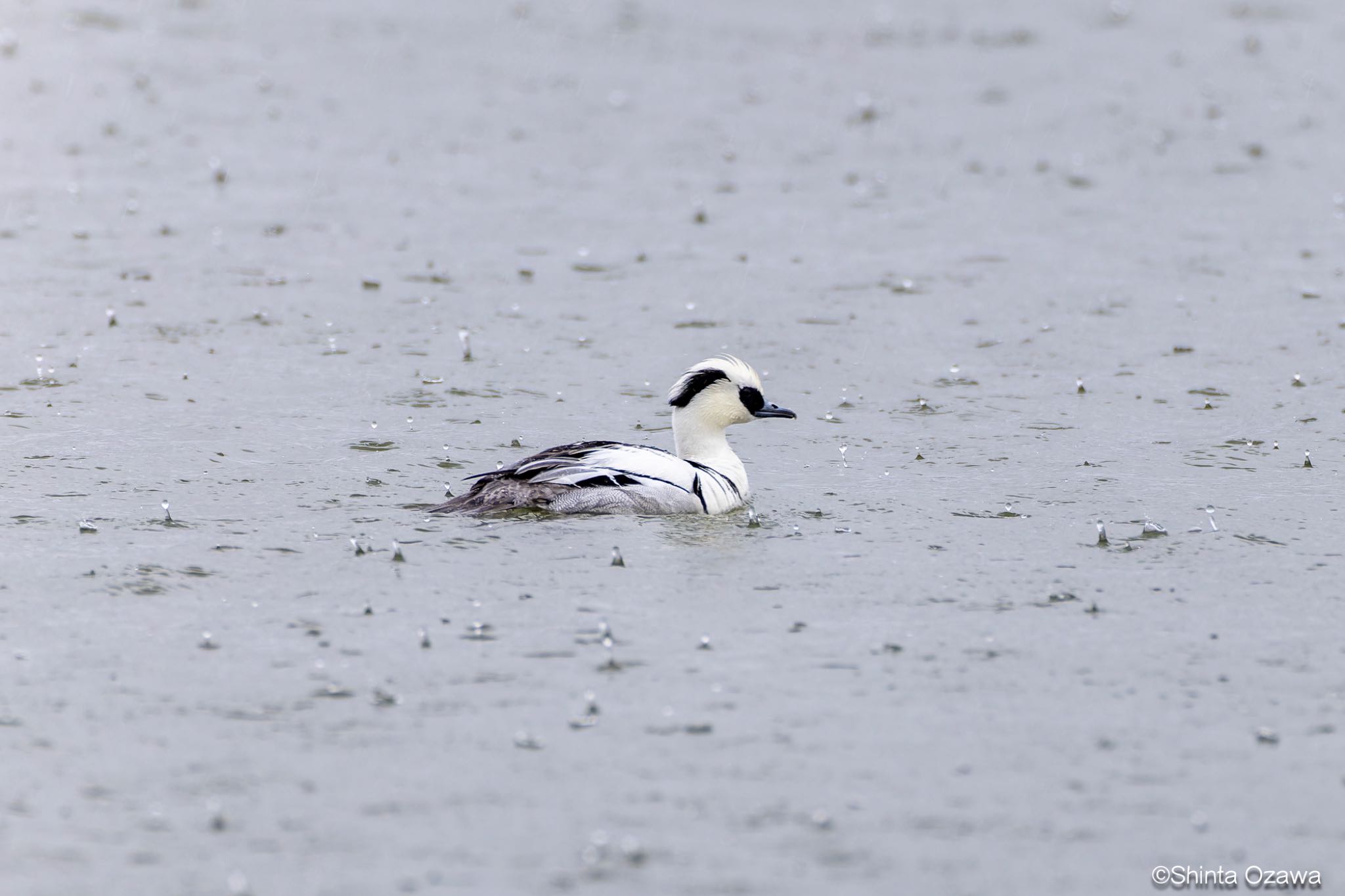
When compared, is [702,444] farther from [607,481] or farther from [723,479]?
[607,481]

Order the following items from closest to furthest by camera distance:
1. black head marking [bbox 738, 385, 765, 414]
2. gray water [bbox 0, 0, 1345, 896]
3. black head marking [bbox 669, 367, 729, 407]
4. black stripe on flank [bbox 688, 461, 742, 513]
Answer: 1. gray water [bbox 0, 0, 1345, 896]
2. black stripe on flank [bbox 688, 461, 742, 513]
3. black head marking [bbox 669, 367, 729, 407]
4. black head marking [bbox 738, 385, 765, 414]

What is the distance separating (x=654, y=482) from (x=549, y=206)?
10.3 metres

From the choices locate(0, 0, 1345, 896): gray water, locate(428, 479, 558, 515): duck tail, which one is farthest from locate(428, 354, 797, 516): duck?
locate(0, 0, 1345, 896): gray water

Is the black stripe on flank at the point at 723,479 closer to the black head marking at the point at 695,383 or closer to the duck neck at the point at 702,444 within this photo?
the duck neck at the point at 702,444

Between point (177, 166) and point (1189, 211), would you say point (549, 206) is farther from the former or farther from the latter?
point (1189, 211)

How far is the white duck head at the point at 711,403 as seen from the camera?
12562mm

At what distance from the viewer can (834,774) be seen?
24.9 feet

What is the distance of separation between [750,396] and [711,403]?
286mm

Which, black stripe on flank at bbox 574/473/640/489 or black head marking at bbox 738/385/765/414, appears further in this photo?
black head marking at bbox 738/385/765/414

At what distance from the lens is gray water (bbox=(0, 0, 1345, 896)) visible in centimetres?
725

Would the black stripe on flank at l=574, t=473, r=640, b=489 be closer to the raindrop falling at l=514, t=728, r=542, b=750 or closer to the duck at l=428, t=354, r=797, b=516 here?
the duck at l=428, t=354, r=797, b=516

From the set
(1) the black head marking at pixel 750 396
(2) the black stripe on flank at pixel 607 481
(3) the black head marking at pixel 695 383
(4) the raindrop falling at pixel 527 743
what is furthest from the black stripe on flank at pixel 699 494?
(4) the raindrop falling at pixel 527 743

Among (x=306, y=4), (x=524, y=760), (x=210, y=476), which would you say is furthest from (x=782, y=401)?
(x=306, y=4)

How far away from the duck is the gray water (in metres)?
0.27
